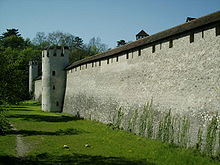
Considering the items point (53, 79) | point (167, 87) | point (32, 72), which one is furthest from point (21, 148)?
point (32, 72)

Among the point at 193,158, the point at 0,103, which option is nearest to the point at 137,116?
the point at 193,158

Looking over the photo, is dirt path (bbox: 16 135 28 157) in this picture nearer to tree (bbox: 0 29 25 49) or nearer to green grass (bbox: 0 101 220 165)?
green grass (bbox: 0 101 220 165)

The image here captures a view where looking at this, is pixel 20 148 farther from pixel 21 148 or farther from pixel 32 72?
pixel 32 72

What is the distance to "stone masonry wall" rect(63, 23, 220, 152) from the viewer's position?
8898 mm

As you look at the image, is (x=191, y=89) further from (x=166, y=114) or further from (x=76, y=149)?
(x=76, y=149)

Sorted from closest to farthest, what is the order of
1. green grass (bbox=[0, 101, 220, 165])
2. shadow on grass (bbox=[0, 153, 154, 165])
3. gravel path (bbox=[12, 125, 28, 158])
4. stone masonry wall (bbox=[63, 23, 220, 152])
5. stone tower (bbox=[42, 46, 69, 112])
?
shadow on grass (bbox=[0, 153, 154, 165])
green grass (bbox=[0, 101, 220, 165])
gravel path (bbox=[12, 125, 28, 158])
stone masonry wall (bbox=[63, 23, 220, 152])
stone tower (bbox=[42, 46, 69, 112])

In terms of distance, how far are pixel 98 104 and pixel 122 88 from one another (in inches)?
152

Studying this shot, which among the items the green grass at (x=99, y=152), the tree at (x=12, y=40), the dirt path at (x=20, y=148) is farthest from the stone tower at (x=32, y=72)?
the dirt path at (x=20, y=148)

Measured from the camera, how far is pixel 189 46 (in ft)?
33.0

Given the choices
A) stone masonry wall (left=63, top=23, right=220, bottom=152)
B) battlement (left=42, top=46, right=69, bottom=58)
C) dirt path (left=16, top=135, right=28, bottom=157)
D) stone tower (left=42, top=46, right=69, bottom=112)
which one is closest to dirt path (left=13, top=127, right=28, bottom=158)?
dirt path (left=16, top=135, right=28, bottom=157)

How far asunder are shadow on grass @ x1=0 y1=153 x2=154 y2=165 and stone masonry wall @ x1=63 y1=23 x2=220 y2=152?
9.94 ft

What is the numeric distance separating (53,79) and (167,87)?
61.4 feet

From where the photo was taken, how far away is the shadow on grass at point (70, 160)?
24.3 feet

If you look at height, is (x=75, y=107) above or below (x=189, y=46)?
below
